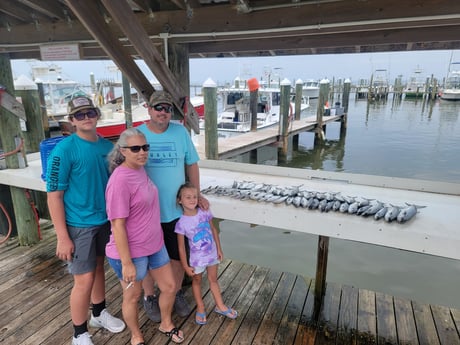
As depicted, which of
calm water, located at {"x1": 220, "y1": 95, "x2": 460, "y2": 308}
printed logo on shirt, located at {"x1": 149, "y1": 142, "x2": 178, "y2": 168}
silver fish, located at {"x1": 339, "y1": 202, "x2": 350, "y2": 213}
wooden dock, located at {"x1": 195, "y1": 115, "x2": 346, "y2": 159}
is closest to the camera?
printed logo on shirt, located at {"x1": 149, "y1": 142, "x2": 178, "y2": 168}

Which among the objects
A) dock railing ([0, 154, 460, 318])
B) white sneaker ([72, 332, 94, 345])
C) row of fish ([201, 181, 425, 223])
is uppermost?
row of fish ([201, 181, 425, 223])

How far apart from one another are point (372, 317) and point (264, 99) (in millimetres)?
13625

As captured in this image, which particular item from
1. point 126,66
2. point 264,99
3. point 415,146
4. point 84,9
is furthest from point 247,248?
point 415,146

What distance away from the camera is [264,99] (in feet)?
50.8

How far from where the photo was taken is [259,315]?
2734 mm

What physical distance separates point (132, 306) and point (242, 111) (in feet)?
39.0

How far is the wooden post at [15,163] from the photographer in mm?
3578

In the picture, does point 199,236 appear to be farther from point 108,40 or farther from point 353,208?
point 108,40

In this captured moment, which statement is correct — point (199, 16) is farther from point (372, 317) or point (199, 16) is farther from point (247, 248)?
point (247, 248)

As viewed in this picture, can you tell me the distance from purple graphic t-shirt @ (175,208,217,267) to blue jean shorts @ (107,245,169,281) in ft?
0.73

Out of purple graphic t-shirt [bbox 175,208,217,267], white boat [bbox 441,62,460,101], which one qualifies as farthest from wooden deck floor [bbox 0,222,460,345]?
white boat [bbox 441,62,460,101]

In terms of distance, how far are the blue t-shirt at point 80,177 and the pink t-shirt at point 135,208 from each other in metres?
0.23

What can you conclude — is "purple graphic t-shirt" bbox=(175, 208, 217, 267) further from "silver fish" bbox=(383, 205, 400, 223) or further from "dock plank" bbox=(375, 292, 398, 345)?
"dock plank" bbox=(375, 292, 398, 345)

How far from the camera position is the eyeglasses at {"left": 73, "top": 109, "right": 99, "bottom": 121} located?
1.98 m
